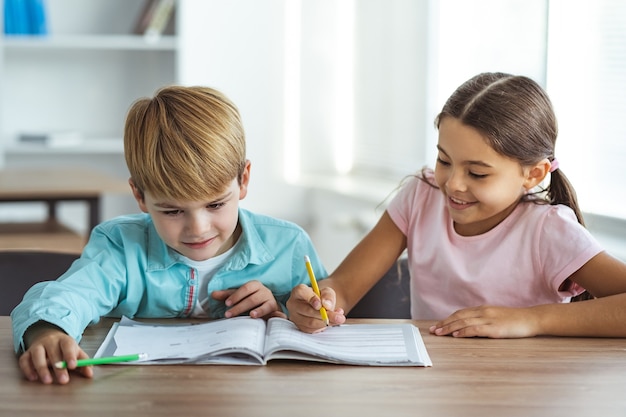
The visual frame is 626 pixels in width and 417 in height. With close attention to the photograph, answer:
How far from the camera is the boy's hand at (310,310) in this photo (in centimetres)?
136

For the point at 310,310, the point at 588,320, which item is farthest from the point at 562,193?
the point at 310,310

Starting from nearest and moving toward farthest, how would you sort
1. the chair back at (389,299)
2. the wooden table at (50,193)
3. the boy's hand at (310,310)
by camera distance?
the boy's hand at (310,310)
the chair back at (389,299)
the wooden table at (50,193)

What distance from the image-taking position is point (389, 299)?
1.84 metres

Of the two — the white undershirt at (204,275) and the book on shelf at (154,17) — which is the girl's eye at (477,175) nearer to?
the white undershirt at (204,275)

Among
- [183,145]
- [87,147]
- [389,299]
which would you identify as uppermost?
[183,145]

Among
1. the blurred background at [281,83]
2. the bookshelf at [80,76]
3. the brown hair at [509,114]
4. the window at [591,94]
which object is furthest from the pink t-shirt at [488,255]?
the bookshelf at [80,76]

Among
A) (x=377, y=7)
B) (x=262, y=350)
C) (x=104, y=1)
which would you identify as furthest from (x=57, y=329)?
(x=104, y=1)

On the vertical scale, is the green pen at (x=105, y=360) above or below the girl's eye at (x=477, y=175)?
below

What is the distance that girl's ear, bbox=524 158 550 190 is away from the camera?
1.61m

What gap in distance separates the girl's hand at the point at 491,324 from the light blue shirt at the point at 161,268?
320 millimetres

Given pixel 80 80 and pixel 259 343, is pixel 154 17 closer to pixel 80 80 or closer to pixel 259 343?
pixel 80 80

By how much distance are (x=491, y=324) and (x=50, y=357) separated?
0.64 meters

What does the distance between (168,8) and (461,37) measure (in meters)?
1.62

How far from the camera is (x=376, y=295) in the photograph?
5.98 ft
